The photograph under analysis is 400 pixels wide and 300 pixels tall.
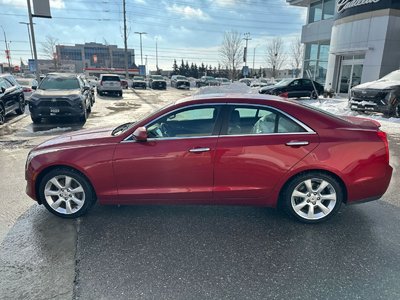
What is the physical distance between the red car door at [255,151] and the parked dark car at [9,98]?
9761mm

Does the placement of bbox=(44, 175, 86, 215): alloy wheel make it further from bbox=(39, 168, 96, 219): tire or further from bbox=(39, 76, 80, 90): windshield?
bbox=(39, 76, 80, 90): windshield

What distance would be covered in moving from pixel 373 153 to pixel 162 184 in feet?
8.37

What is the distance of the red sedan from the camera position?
3336 mm

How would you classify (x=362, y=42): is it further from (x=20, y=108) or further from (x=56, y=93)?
(x=20, y=108)

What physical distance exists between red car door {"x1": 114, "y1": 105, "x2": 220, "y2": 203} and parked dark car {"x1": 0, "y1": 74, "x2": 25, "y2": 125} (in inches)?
352

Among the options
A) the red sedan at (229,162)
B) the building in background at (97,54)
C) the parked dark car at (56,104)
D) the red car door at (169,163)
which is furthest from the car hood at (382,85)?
the building in background at (97,54)

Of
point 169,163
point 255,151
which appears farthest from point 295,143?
point 169,163

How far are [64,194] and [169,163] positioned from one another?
1430 millimetres

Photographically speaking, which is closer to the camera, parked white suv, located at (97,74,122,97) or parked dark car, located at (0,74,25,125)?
parked dark car, located at (0,74,25,125)

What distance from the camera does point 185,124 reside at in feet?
12.1

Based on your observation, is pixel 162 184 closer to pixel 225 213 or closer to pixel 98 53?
pixel 225 213

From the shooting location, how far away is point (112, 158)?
3.41 metres

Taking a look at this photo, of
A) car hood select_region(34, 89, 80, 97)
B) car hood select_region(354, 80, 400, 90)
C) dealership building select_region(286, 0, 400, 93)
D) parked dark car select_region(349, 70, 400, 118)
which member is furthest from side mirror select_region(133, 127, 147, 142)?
dealership building select_region(286, 0, 400, 93)

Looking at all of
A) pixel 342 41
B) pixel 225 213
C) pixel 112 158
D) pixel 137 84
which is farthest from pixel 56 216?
pixel 137 84
